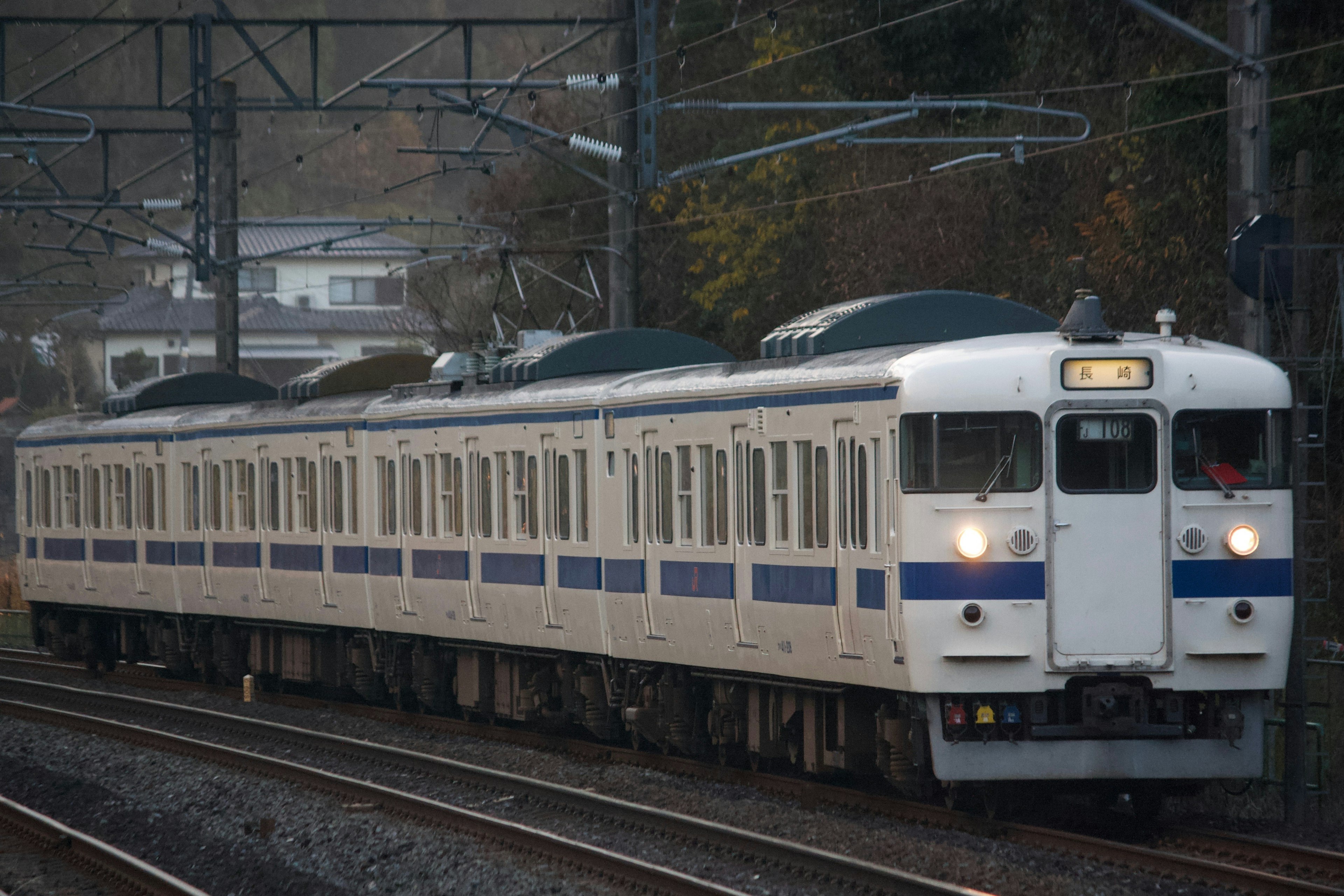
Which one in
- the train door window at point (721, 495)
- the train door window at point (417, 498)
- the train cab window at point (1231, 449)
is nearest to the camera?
the train cab window at point (1231, 449)

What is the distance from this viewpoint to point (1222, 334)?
22.1m

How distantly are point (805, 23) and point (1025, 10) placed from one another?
5566mm

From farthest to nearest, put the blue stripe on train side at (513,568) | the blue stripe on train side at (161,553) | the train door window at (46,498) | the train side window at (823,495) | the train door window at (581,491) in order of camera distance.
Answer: the train door window at (46,498), the blue stripe on train side at (161,553), the blue stripe on train side at (513,568), the train door window at (581,491), the train side window at (823,495)

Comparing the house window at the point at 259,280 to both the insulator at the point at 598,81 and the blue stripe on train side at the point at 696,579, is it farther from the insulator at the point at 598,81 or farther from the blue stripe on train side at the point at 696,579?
the blue stripe on train side at the point at 696,579

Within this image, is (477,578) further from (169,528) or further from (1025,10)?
(1025,10)

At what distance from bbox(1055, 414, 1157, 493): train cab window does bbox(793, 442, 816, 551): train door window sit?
6.74 ft

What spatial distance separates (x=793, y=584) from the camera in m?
13.9

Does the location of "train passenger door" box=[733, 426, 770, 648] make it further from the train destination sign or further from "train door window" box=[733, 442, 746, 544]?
the train destination sign

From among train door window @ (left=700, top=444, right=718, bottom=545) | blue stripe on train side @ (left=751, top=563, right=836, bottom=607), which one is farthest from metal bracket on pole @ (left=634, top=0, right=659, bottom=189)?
blue stripe on train side @ (left=751, top=563, right=836, bottom=607)

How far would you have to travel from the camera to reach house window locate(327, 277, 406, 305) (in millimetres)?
87688

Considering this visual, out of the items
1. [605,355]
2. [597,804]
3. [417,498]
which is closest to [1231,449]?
[597,804]

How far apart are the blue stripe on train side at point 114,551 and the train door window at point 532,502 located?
9.68 m

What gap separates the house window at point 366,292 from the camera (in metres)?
87.7

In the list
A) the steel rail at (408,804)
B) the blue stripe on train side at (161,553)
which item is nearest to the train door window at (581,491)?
the steel rail at (408,804)
